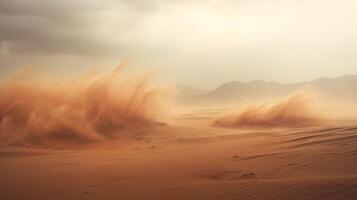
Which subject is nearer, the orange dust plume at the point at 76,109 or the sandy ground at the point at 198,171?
the sandy ground at the point at 198,171


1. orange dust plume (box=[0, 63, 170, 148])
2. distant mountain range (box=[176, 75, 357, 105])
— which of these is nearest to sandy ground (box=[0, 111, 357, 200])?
orange dust plume (box=[0, 63, 170, 148])

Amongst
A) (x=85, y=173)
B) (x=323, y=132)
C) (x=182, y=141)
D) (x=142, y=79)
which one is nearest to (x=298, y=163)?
(x=85, y=173)

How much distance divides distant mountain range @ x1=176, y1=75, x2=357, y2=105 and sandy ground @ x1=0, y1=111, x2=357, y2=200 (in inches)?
2031

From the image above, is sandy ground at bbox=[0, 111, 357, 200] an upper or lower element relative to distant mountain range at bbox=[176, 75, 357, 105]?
lower

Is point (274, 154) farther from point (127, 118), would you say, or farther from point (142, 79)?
point (142, 79)

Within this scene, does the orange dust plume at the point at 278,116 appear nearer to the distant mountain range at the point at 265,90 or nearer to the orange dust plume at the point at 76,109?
the orange dust plume at the point at 76,109

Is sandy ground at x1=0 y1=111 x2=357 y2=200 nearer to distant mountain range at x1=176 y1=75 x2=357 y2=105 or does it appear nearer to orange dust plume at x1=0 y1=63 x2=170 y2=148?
orange dust plume at x1=0 y1=63 x2=170 y2=148

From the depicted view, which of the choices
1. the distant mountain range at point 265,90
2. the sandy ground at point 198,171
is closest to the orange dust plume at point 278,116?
the sandy ground at point 198,171

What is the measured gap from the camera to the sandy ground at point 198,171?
548cm

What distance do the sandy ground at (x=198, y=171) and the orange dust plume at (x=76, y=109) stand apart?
10.4 feet

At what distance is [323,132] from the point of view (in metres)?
11.6

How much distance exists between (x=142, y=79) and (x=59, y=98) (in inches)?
147

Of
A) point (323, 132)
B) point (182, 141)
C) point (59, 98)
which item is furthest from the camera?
point (59, 98)

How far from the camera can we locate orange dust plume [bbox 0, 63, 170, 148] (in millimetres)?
13258
